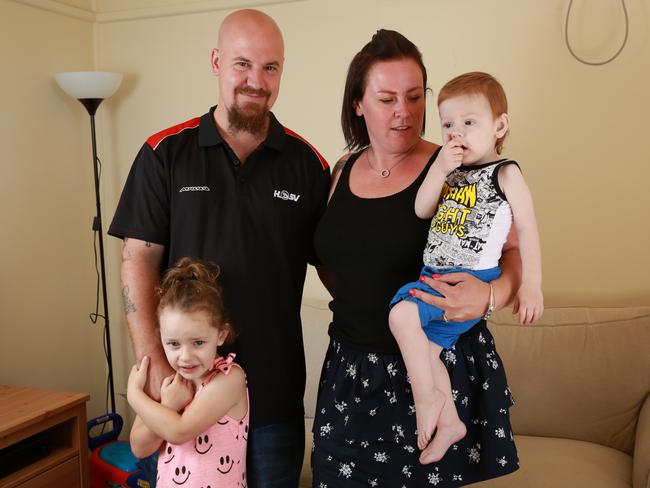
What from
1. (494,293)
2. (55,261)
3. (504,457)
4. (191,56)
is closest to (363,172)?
(494,293)

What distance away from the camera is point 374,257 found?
62.1 inches

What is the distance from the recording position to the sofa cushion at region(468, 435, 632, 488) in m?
2.27

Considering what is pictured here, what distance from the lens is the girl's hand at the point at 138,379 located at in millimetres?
1571

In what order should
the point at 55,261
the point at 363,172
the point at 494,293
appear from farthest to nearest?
the point at 55,261 < the point at 363,172 < the point at 494,293

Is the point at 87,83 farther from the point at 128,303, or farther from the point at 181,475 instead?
the point at 181,475

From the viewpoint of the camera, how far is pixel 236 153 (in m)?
1.75

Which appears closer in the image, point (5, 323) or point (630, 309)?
point (630, 309)

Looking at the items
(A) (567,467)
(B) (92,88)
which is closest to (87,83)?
(B) (92,88)

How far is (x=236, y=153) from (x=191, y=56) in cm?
200

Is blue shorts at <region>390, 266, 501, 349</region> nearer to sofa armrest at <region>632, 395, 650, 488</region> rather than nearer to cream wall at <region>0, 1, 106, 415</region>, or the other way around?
sofa armrest at <region>632, 395, 650, 488</region>

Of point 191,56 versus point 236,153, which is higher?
point 191,56

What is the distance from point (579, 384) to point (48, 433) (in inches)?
91.1

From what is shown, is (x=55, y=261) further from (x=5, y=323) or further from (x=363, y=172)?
(x=363, y=172)

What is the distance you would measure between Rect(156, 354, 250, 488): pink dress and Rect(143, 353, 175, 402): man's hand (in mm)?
106
